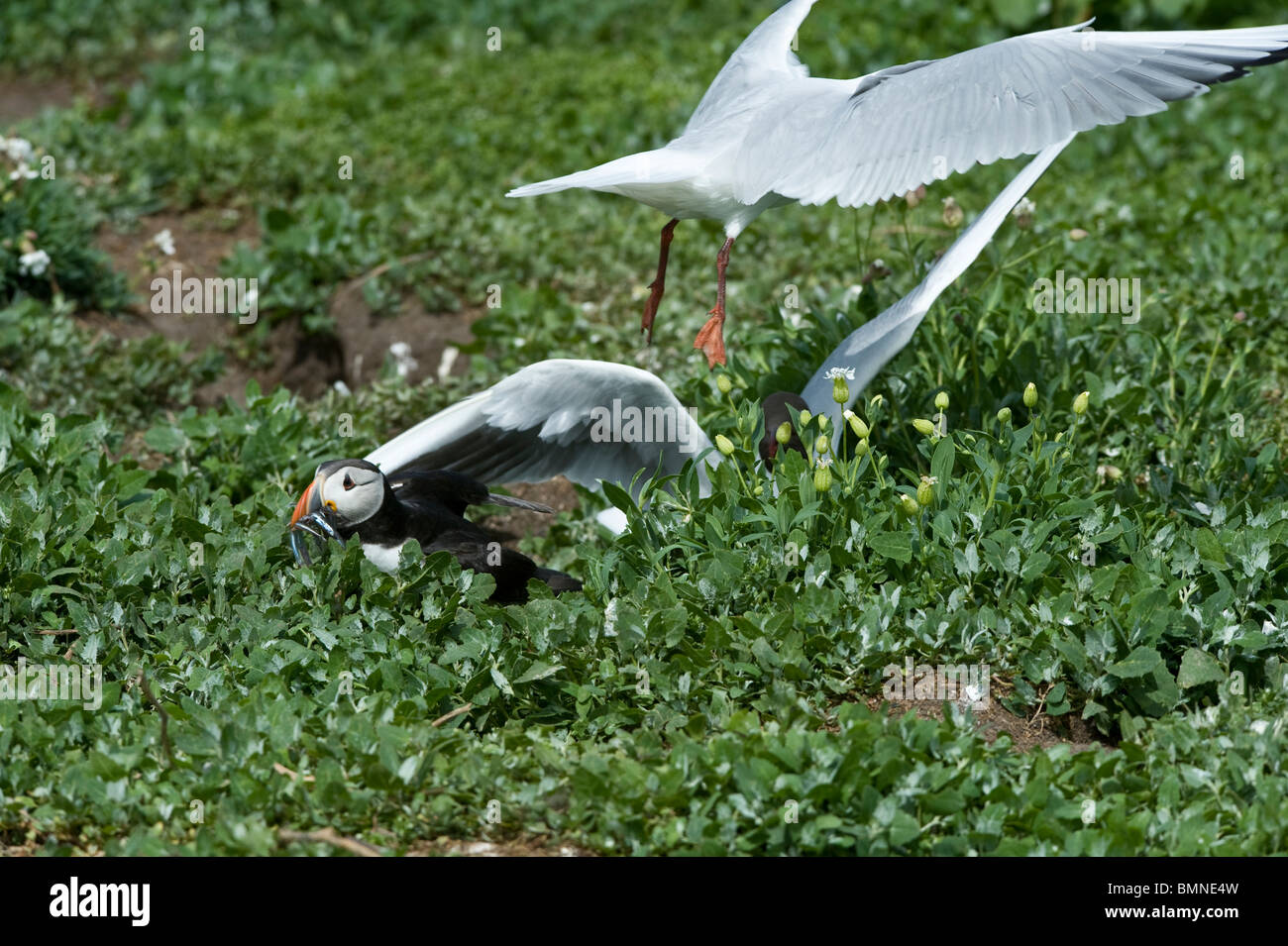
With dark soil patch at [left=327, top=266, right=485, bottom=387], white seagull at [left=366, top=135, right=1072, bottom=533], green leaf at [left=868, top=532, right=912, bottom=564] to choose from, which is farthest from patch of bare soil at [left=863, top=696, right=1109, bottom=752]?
dark soil patch at [left=327, top=266, right=485, bottom=387]

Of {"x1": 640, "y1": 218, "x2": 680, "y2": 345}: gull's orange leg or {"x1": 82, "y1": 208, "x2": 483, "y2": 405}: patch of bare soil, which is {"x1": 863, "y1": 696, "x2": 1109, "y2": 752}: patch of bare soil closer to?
{"x1": 640, "y1": 218, "x2": 680, "y2": 345}: gull's orange leg

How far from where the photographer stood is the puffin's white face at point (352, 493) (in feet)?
12.2

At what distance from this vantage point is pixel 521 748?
9.86ft

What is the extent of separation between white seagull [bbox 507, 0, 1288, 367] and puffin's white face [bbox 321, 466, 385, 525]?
0.84 m

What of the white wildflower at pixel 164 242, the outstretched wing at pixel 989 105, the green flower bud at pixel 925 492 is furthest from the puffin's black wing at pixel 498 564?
the white wildflower at pixel 164 242

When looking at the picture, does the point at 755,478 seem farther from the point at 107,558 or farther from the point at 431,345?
the point at 431,345

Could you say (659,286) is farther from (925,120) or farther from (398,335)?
(398,335)

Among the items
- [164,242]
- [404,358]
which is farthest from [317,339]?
[164,242]

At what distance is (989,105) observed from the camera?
11.3 feet

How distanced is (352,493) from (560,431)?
67 cm

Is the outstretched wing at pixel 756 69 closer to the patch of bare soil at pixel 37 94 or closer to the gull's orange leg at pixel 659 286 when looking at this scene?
the gull's orange leg at pixel 659 286

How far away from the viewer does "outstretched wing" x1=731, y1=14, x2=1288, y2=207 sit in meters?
3.37

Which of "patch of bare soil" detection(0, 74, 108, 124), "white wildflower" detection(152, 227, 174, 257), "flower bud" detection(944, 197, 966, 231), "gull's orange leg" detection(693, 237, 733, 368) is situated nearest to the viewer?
"gull's orange leg" detection(693, 237, 733, 368)

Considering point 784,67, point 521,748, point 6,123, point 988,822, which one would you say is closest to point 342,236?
point 784,67
